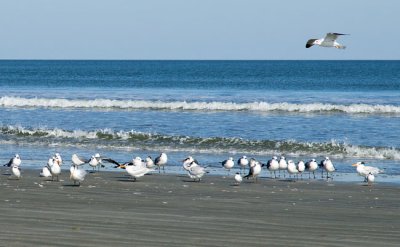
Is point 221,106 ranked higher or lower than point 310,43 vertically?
lower

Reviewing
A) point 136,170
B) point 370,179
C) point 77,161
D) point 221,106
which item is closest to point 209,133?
point 77,161

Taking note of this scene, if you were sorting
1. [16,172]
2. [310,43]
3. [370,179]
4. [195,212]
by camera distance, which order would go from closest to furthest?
[195,212] → [370,179] → [16,172] → [310,43]

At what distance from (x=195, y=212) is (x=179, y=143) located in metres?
13.3

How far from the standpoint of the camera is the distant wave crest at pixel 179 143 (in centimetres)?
2302

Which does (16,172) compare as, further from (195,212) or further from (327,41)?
(327,41)

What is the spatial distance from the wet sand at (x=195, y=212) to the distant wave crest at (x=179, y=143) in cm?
587

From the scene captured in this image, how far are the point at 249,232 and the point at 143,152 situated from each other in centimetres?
1343

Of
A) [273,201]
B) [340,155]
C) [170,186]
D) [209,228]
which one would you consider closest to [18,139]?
[340,155]

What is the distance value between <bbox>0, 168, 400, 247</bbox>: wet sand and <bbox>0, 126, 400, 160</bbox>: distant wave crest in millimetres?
5870

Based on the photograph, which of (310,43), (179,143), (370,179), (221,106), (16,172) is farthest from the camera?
(221,106)

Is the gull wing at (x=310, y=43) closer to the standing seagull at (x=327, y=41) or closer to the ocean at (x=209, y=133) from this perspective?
the standing seagull at (x=327, y=41)

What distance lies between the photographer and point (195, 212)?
1220cm

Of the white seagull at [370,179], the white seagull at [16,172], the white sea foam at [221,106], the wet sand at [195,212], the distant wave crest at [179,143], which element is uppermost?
the white sea foam at [221,106]

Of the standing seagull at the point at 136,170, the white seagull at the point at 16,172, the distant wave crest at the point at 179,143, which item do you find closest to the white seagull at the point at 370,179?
the standing seagull at the point at 136,170
